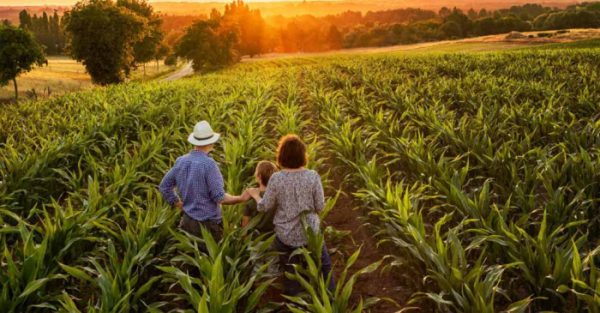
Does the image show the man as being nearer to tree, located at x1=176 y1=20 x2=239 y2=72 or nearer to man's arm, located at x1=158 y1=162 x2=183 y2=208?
man's arm, located at x1=158 y1=162 x2=183 y2=208

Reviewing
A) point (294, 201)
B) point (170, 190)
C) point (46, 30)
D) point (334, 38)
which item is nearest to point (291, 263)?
point (294, 201)

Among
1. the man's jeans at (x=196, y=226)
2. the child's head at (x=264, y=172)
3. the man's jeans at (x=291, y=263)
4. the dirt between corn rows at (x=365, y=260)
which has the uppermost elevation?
the child's head at (x=264, y=172)

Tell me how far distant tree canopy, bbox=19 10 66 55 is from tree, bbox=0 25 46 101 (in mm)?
82003

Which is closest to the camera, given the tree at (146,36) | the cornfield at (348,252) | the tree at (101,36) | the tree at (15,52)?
the cornfield at (348,252)

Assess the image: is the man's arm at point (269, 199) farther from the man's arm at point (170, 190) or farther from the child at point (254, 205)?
the man's arm at point (170, 190)

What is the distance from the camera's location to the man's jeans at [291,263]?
436 cm

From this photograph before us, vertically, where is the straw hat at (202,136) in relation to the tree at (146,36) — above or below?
below

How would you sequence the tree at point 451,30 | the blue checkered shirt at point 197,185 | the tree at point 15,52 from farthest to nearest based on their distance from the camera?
the tree at point 451,30 < the tree at point 15,52 < the blue checkered shirt at point 197,185

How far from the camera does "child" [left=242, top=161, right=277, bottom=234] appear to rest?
4.84 m

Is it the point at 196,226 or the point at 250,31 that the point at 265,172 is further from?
the point at 250,31

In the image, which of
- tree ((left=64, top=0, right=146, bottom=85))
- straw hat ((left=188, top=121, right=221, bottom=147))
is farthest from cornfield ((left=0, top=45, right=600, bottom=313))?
tree ((left=64, top=0, right=146, bottom=85))

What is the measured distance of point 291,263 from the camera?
4469 mm

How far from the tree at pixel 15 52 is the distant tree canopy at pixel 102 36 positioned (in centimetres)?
440

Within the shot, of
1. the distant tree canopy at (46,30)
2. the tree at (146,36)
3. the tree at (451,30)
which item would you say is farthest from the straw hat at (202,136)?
the distant tree canopy at (46,30)
